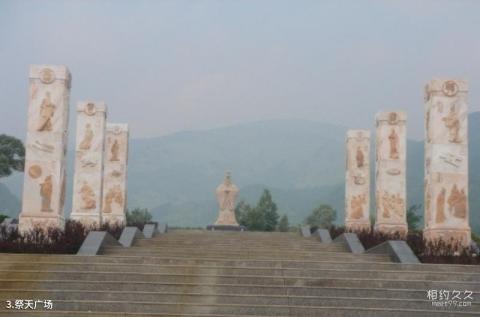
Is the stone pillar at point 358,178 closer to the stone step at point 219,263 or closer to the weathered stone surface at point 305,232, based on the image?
the weathered stone surface at point 305,232

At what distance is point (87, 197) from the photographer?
25.5m

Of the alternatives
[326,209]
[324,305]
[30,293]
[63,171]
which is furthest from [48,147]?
[326,209]

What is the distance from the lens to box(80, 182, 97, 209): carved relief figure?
25500 millimetres

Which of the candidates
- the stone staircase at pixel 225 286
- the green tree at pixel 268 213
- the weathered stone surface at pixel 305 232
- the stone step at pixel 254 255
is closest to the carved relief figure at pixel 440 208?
the stone step at pixel 254 255

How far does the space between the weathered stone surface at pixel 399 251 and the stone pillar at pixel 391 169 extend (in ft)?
36.7

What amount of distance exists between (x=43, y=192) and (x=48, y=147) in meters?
1.13

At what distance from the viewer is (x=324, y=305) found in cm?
1121

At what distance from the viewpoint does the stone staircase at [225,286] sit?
10.8 meters

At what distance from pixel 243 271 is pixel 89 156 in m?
14.5

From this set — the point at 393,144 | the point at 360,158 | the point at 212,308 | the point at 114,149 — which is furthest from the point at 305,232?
the point at 212,308

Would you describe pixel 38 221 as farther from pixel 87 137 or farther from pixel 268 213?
pixel 268 213

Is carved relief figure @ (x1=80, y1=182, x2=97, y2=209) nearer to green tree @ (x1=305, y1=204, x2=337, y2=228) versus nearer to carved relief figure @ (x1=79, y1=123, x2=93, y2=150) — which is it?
carved relief figure @ (x1=79, y1=123, x2=93, y2=150)

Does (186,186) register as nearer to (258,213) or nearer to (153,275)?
(258,213)

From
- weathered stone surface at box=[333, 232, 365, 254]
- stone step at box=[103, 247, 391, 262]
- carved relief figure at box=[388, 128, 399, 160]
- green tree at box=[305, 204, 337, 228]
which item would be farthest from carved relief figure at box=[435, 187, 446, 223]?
green tree at box=[305, 204, 337, 228]
